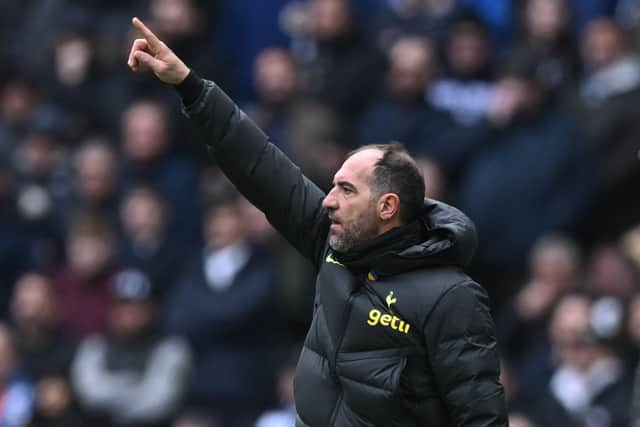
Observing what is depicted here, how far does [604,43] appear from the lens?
333 inches

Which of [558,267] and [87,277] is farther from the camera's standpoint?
[87,277]

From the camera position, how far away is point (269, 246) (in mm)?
8891

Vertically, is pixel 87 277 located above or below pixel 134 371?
above

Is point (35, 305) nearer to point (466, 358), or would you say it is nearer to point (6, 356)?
point (6, 356)

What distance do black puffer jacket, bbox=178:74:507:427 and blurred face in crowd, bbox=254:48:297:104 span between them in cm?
513

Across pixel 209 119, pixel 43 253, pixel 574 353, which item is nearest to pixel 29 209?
pixel 43 253

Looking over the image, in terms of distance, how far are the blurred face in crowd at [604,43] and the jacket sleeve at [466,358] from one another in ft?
14.9

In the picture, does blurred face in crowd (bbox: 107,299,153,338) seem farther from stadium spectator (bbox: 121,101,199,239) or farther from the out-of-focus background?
stadium spectator (bbox: 121,101,199,239)

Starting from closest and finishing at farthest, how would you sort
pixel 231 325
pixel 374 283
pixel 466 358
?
pixel 466 358 < pixel 374 283 < pixel 231 325

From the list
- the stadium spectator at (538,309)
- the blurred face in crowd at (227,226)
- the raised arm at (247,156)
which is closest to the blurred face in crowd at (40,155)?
the blurred face in crowd at (227,226)

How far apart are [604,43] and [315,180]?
6.10 ft

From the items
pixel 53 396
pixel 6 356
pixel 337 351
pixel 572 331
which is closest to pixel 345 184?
pixel 337 351

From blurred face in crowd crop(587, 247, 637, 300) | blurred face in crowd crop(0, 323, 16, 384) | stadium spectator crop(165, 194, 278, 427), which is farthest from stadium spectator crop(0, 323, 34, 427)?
blurred face in crowd crop(587, 247, 637, 300)

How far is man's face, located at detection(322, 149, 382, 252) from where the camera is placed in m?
4.34
